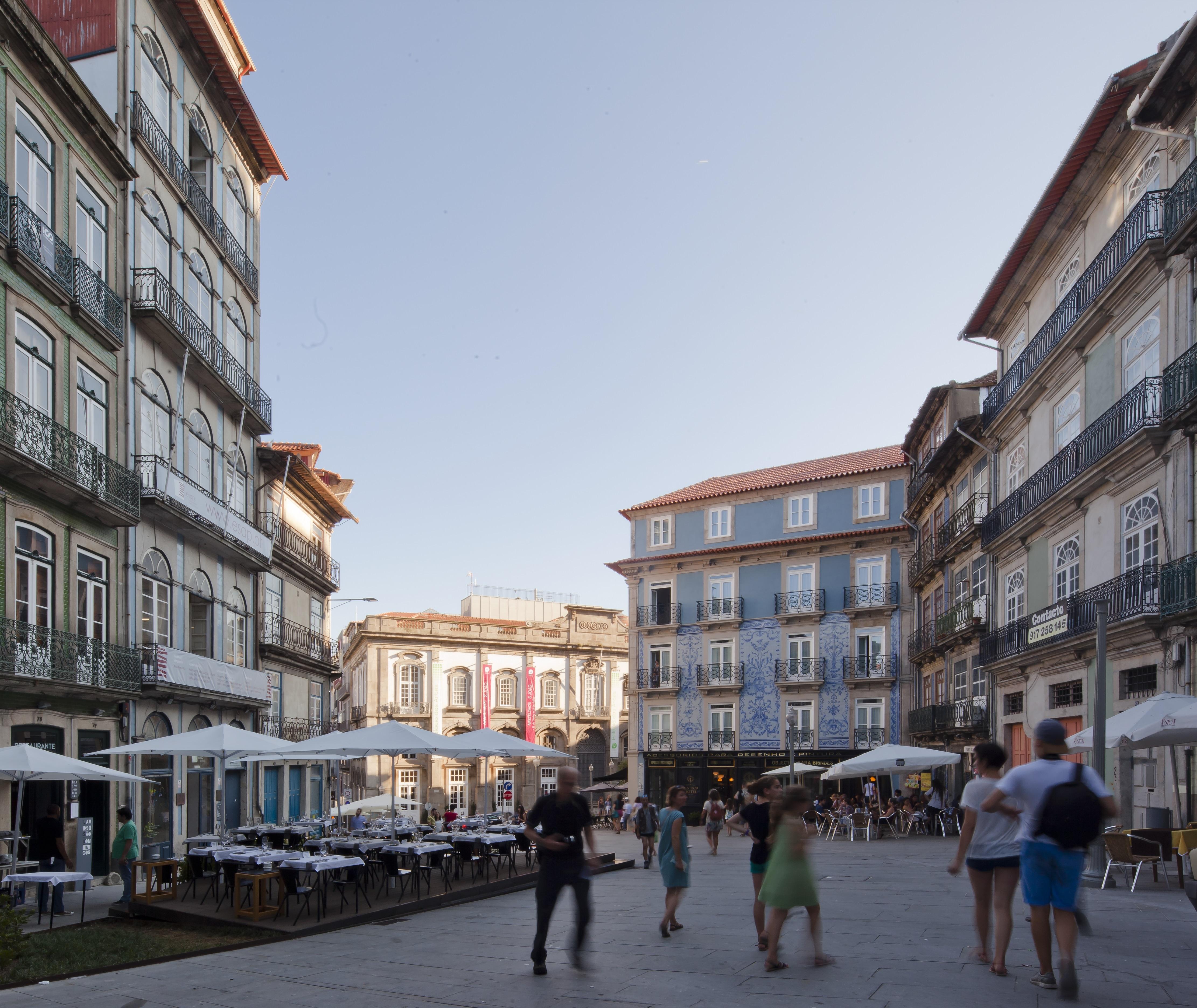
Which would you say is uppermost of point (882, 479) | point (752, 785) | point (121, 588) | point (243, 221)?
point (243, 221)

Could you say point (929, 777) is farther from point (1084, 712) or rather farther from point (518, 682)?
point (518, 682)

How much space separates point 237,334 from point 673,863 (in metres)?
24.3

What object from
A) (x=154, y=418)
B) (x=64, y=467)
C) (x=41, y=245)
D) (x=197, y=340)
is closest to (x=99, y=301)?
(x=41, y=245)

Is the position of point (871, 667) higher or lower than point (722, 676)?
higher

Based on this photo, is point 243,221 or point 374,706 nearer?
point 243,221

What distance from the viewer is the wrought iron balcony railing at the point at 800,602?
43.0 metres

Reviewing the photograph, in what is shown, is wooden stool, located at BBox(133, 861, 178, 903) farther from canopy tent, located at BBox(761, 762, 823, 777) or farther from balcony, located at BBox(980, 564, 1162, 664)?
canopy tent, located at BBox(761, 762, 823, 777)

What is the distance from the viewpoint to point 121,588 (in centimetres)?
2273

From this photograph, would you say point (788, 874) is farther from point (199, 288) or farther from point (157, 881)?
point (199, 288)

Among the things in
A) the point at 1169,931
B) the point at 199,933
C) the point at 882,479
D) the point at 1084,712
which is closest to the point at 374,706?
the point at 882,479

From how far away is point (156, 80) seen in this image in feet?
84.2

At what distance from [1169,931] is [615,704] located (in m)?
56.0

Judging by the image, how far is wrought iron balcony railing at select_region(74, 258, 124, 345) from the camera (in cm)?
2086

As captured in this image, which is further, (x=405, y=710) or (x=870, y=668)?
(x=405, y=710)
